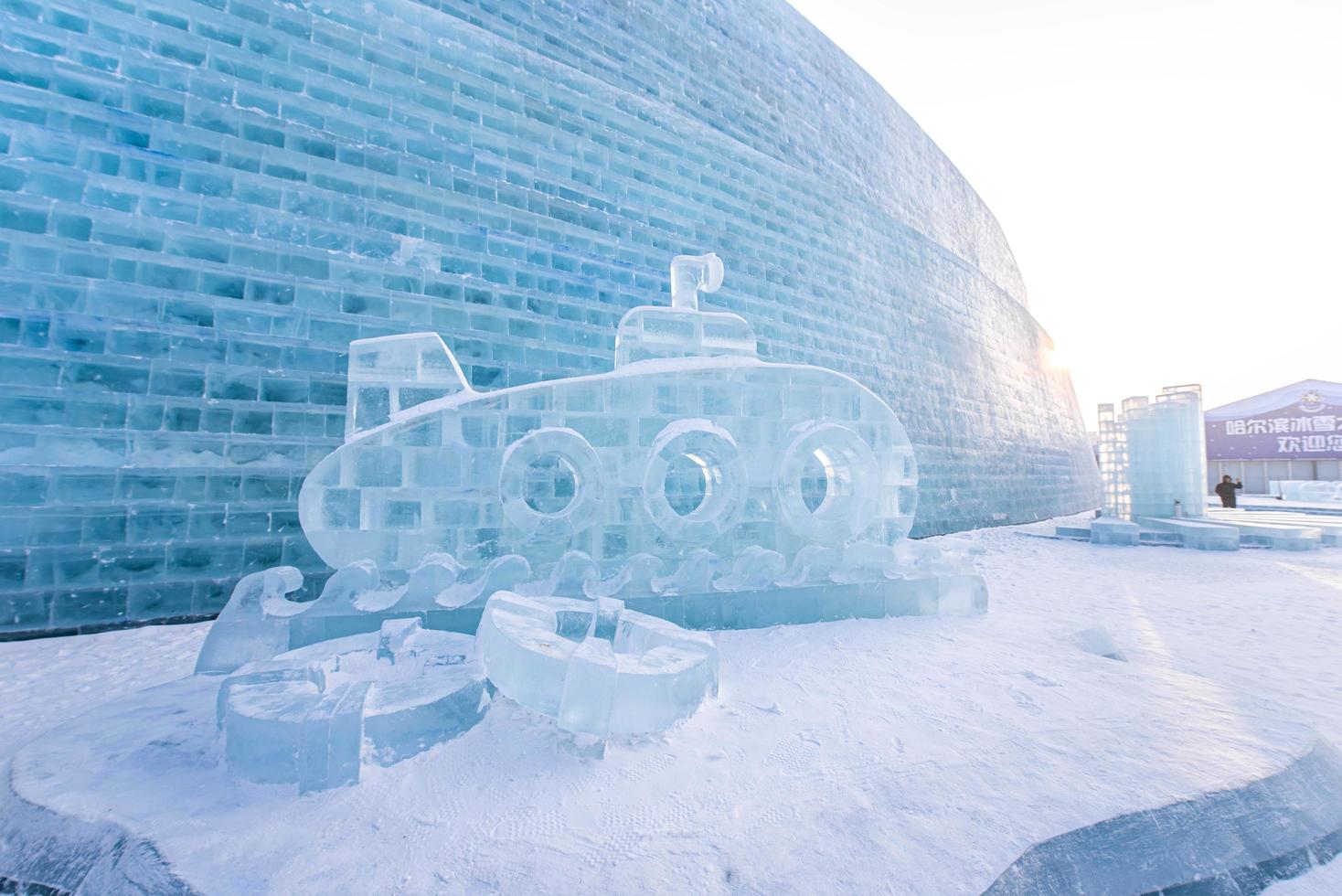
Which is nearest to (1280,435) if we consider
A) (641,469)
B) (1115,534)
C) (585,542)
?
(1115,534)

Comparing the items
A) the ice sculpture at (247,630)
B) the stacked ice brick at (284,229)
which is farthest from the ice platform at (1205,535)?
the ice sculpture at (247,630)

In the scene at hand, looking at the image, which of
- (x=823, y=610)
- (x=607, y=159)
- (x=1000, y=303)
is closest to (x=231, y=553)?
(x=823, y=610)

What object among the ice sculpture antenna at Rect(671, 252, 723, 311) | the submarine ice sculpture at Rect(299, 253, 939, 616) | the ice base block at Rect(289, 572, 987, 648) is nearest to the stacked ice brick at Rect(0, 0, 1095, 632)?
the submarine ice sculpture at Rect(299, 253, 939, 616)

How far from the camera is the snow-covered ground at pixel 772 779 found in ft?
4.18

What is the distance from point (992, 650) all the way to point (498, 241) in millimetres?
4998

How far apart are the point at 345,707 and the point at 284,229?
13.2 feet

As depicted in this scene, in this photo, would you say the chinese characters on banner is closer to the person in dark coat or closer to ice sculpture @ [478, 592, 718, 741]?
the person in dark coat

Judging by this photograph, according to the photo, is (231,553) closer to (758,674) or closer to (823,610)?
(758,674)

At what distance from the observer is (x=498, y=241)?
520 centimetres

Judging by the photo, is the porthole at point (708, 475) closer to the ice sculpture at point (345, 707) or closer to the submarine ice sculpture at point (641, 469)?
the submarine ice sculpture at point (641, 469)

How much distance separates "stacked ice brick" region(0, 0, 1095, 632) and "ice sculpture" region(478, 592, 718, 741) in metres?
2.75

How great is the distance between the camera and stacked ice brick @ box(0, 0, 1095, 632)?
3.46 metres

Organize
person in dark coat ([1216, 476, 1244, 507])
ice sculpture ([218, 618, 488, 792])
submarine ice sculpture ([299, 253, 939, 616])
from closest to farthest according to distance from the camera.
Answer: ice sculpture ([218, 618, 488, 792]), submarine ice sculpture ([299, 253, 939, 616]), person in dark coat ([1216, 476, 1244, 507])

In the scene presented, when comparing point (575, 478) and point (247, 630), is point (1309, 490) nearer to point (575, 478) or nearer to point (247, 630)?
point (575, 478)
